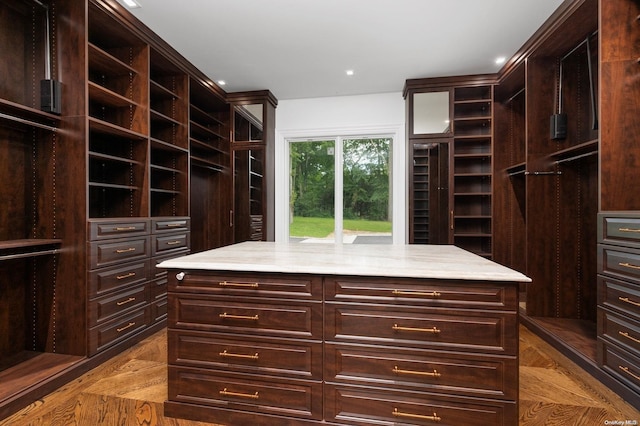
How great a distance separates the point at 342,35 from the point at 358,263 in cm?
252

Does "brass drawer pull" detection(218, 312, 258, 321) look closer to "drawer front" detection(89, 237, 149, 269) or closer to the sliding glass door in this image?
"drawer front" detection(89, 237, 149, 269)

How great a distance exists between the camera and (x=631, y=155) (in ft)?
6.72

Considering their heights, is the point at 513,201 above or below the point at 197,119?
below

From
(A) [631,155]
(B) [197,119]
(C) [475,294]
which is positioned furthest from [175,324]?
(B) [197,119]

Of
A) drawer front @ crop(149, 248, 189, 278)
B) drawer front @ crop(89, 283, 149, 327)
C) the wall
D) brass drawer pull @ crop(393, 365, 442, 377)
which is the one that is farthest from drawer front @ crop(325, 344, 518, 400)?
the wall

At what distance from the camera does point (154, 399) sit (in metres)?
1.88

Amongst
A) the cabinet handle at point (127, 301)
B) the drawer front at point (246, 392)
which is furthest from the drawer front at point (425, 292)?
the cabinet handle at point (127, 301)

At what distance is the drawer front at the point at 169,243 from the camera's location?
2.97 meters

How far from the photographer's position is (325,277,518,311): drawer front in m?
1.36

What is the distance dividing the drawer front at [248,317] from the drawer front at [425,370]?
16 cm

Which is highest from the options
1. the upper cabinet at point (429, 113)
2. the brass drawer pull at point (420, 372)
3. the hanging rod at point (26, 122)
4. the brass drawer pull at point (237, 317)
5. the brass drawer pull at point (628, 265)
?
the upper cabinet at point (429, 113)

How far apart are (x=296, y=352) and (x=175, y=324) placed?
67 centimetres

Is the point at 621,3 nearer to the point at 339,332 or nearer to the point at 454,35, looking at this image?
the point at 454,35

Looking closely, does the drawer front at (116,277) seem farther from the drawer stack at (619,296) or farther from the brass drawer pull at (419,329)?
the drawer stack at (619,296)
